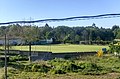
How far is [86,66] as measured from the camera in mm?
24516

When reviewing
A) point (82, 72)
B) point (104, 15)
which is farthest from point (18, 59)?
point (104, 15)

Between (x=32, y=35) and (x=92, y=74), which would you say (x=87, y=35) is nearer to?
(x=32, y=35)

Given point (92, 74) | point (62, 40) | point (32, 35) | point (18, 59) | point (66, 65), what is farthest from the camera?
point (62, 40)

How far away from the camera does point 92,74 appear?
2125 cm

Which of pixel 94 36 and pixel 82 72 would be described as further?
pixel 94 36

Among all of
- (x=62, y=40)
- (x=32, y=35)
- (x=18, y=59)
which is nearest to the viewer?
(x=18, y=59)

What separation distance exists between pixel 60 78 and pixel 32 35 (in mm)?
29719

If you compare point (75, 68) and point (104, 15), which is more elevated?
point (104, 15)

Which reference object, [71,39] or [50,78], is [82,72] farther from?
[71,39]

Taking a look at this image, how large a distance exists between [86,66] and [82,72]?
110 inches

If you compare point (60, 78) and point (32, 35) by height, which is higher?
point (32, 35)

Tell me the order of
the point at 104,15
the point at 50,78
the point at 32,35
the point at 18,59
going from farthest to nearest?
the point at 32,35 → the point at 18,59 → the point at 50,78 → the point at 104,15

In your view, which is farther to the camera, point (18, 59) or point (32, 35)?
point (32, 35)

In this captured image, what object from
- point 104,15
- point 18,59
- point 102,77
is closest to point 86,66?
point 102,77
